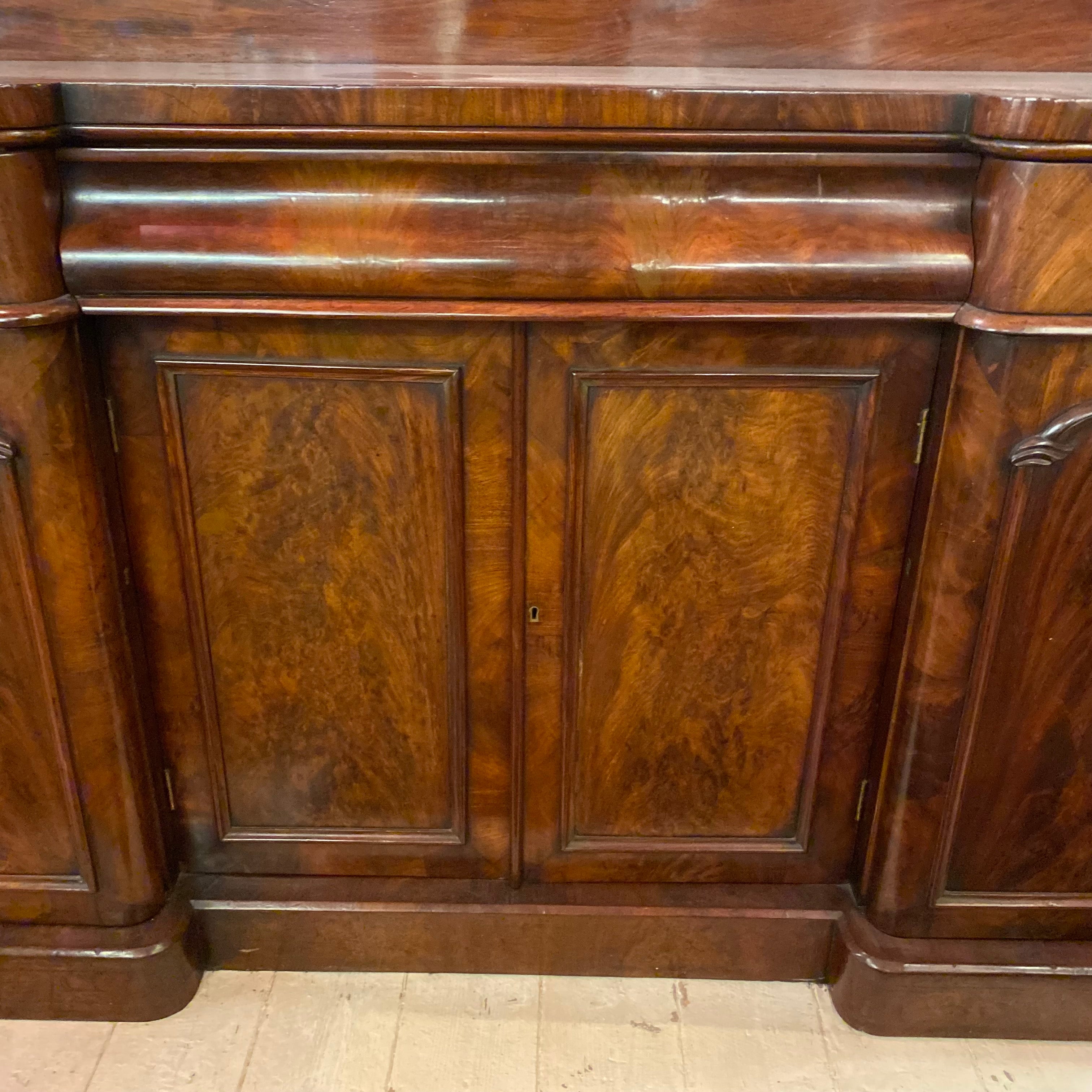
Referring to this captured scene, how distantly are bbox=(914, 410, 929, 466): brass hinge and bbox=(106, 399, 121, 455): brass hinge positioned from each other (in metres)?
0.87

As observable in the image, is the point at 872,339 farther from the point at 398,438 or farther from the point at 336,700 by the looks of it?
the point at 336,700

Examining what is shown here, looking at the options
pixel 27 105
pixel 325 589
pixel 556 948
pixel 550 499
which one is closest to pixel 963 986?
pixel 556 948

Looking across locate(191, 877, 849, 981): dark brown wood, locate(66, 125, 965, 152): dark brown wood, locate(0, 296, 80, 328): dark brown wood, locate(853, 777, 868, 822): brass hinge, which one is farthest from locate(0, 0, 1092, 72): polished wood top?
locate(191, 877, 849, 981): dark brown wood

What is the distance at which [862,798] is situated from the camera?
50.3 inches

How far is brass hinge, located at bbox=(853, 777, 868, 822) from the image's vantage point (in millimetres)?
1271

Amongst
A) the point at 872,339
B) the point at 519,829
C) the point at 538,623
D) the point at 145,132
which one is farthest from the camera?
the point at 519,829

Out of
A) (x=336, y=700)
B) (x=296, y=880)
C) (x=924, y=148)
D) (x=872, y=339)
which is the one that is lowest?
(x=296, y=880)

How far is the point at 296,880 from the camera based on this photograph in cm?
134

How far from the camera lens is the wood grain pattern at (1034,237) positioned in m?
0.93

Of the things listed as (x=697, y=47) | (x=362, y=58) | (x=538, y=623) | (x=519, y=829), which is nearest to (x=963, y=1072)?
(x=519, y=829)

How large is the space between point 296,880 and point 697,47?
1.20 meters

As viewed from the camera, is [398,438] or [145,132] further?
[398,438]

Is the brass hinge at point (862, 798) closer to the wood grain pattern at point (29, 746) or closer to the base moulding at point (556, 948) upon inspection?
the base moulding at point (556, 948)

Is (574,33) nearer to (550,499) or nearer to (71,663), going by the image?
(550,499)
